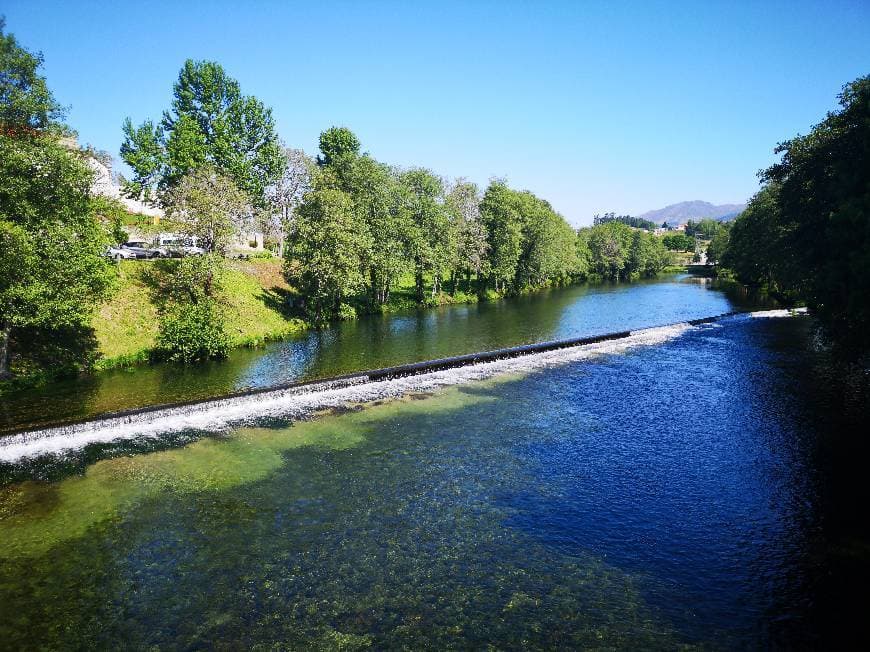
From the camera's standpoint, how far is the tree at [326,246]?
191 ft

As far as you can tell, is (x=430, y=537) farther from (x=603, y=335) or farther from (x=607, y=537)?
(x=603, y=335)

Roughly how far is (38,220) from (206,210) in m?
17.8

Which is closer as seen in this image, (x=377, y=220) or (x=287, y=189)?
(x=377, y=220)

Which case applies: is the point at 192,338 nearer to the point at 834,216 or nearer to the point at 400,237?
the point at 400,237

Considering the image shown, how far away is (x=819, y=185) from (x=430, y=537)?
108 ft

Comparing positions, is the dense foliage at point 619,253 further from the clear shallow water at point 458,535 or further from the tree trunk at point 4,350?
the tree trunk at point 4,350

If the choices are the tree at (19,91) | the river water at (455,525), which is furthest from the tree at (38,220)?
the river water at (455,525)

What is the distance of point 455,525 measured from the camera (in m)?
18.5

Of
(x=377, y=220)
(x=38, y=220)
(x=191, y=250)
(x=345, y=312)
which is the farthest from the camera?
(x=377, y=220)

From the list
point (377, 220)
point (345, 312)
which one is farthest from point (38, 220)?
point (377, 220)

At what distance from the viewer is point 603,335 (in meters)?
54.3

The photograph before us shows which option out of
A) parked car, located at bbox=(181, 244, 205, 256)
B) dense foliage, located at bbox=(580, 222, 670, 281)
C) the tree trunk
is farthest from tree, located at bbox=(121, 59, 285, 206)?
dense foliage, located at bbox=(580, 222, 670, 281)

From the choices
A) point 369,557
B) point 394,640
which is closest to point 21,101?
point 369,557

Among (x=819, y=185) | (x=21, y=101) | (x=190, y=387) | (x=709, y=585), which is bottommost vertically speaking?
(x=709, y=585)
